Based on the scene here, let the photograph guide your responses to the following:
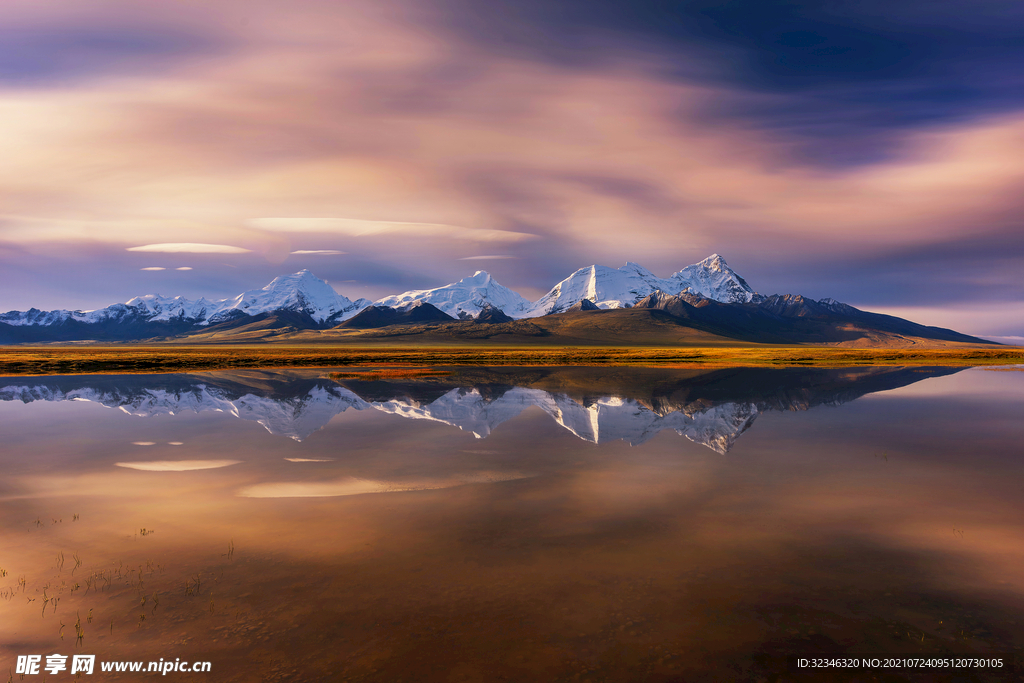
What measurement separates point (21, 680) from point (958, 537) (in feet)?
61.7

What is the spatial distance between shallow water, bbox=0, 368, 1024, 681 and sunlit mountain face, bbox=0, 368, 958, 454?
5.42 ft

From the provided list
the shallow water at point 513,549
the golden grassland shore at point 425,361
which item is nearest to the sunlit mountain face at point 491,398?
the shallow water at point 513,549

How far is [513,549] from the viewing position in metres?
12.0

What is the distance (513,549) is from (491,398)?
97.4 feet

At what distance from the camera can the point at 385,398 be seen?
41531mm

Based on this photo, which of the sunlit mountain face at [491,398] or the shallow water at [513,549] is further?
the sunlit mountain face at [491,398]

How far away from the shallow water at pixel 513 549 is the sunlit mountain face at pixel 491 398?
5.42 feet

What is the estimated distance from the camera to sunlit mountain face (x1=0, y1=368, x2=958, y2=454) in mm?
28969

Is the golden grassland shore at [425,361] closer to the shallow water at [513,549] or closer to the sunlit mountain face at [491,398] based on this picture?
the sunlit mountain face at [491,398]

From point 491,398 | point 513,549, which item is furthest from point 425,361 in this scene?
point 513,549

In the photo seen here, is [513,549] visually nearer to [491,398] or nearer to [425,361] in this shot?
[491,398]

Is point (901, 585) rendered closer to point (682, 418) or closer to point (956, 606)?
point (956, 606)

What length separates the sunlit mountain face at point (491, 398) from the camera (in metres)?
29.0

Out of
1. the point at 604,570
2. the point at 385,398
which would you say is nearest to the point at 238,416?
the point at 385,398
